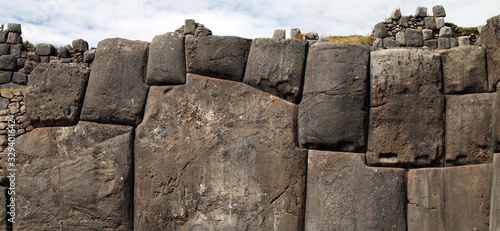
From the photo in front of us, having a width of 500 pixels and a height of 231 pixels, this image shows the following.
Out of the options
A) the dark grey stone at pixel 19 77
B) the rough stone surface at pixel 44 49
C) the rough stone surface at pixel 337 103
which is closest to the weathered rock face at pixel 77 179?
the rough stone surface at pixel 337 103

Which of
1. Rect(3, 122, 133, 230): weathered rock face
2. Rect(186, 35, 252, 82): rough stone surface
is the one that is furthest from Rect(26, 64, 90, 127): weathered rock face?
Rect(186, 35, 252, 82): rough stone surface

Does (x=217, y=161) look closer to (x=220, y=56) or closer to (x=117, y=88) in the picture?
(x=220, y=56)

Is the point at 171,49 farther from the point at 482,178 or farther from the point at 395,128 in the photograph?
the point at 482,178

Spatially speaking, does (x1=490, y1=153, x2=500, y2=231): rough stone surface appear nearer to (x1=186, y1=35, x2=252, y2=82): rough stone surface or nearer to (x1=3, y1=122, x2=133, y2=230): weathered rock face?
(x1=186, y1=35, x2=252, y2=82): rough stone surface

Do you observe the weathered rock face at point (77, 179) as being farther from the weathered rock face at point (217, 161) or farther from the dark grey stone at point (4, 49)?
the dark grey stone at point (4, 49)

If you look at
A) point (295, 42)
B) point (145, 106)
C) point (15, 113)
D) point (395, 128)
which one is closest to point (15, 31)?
point (15, 113)

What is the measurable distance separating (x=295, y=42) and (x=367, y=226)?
208 centimetres

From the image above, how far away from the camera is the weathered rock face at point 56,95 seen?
498cm

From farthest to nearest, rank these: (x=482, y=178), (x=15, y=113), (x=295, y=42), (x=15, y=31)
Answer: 1. (x=15, y=31)
2. (x=15, y=113)
3. (x=295, y=42)
4. (x=482, y=178)

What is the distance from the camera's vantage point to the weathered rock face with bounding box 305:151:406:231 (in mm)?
4566

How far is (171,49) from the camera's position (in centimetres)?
495

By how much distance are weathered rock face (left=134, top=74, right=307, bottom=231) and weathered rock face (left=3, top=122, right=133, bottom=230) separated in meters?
0.17

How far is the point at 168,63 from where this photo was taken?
4953 millimetres

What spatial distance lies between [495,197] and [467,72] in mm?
1291
